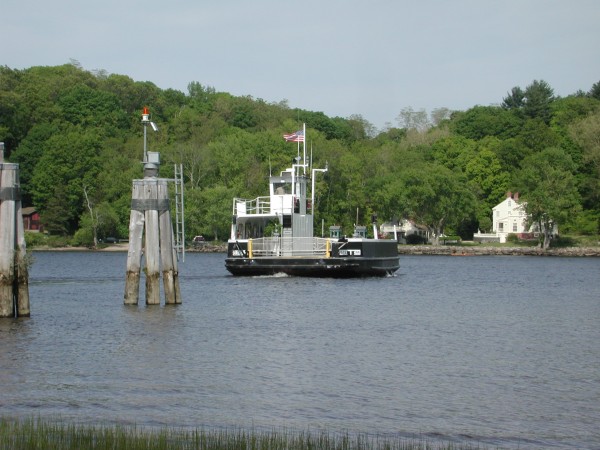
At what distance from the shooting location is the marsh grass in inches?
592

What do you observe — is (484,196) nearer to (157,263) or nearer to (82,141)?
(82,141)

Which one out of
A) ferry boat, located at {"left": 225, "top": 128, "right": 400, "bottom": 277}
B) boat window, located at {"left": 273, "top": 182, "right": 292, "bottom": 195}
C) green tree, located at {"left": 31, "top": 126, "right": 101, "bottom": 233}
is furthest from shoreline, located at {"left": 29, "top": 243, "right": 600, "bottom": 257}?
ferry boat, located at {"left": 225, "top": 128, "right": 400, "bottom": 277}

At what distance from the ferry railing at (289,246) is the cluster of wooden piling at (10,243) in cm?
2637

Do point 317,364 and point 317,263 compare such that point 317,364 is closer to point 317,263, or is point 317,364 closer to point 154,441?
point 154,441

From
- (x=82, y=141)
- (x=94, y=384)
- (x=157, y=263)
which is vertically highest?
(x=82, y=141)

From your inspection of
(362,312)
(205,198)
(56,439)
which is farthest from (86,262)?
(56,439)

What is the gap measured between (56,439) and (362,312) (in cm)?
2501

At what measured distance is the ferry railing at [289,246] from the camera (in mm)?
56000

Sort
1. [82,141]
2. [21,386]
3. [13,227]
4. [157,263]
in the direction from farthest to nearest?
1. [82,141]
2. [157,263]
3. [13,227]
4. [21,386]

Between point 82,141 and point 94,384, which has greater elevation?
point 82,141

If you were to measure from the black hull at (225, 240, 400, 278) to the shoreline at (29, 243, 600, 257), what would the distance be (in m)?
54.0

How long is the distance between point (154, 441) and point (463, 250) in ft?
336

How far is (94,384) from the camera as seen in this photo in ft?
73.8

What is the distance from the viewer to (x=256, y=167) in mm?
118188
